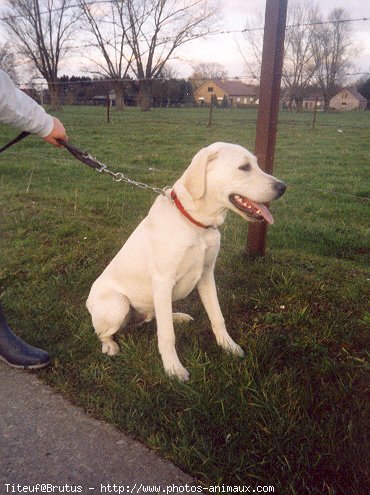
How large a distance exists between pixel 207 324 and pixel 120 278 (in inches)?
28.4

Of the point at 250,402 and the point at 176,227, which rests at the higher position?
the point at 176,227

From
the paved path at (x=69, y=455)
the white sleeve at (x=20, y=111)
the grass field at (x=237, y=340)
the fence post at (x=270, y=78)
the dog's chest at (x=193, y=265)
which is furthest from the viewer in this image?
the fence post at (x=270, y=78)

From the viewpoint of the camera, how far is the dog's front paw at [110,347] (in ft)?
9.65

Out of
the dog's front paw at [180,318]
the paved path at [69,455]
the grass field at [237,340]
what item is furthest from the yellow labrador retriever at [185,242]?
the paved path at [69,455]

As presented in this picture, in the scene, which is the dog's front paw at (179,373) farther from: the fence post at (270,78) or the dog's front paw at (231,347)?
the fence post at (270,78)

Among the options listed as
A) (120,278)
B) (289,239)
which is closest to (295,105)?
(289,239)

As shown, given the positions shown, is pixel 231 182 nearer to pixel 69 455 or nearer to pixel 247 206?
pixel 247 206

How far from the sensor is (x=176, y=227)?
8.77 ft

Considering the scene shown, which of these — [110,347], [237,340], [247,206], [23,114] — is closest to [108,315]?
[110,347]

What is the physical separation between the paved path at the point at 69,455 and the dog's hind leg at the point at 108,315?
21.5 inches

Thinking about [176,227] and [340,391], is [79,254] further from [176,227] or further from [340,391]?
[340,391]

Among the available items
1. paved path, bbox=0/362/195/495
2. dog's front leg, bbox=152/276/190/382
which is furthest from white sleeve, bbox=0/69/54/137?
paved path, bbox=0/362/195/495

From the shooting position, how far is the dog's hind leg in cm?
295

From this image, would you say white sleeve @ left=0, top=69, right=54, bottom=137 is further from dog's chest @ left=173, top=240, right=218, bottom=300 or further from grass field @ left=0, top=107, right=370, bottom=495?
grass field @ left=0, top=107, right=370, bottom=495
